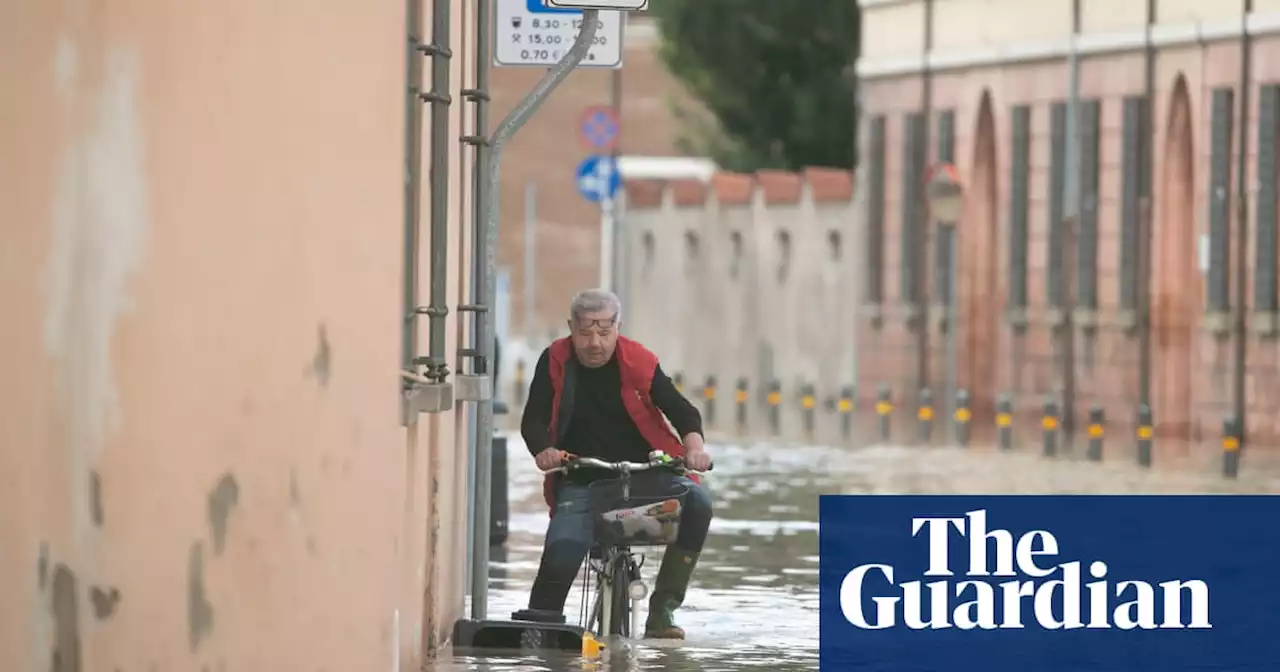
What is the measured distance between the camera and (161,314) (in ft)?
35.9

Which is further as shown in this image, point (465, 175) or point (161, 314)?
point (465, 175)

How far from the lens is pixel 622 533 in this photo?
14680 millimetres

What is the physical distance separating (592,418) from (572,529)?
46cm

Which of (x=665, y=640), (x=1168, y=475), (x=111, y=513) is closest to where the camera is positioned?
(x=111, y=513)

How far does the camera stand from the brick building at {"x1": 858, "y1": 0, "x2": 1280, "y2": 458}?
39.3m

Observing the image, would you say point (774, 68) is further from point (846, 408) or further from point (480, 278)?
point (480, 278)

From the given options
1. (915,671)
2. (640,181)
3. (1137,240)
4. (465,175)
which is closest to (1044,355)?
(1137,240)

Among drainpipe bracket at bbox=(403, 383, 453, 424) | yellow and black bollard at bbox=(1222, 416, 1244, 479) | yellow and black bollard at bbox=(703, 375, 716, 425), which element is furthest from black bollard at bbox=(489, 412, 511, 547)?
yellow and black bollard at bbox=(703, 375, 716, 425)

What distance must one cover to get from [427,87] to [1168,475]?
756 inches

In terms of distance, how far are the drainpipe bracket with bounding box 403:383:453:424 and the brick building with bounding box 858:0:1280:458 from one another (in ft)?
78.9

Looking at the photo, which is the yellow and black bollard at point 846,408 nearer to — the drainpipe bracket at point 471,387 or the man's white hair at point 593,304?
the drainpipe bracket at point 471,387

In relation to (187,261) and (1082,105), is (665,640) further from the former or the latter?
(1082,105)

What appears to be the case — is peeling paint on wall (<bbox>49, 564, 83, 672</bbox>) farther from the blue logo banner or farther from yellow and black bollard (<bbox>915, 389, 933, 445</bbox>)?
yellow and black bollard (<bbox>915, 389, 933, 445</bbox>)

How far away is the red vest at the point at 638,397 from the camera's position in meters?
15.0
